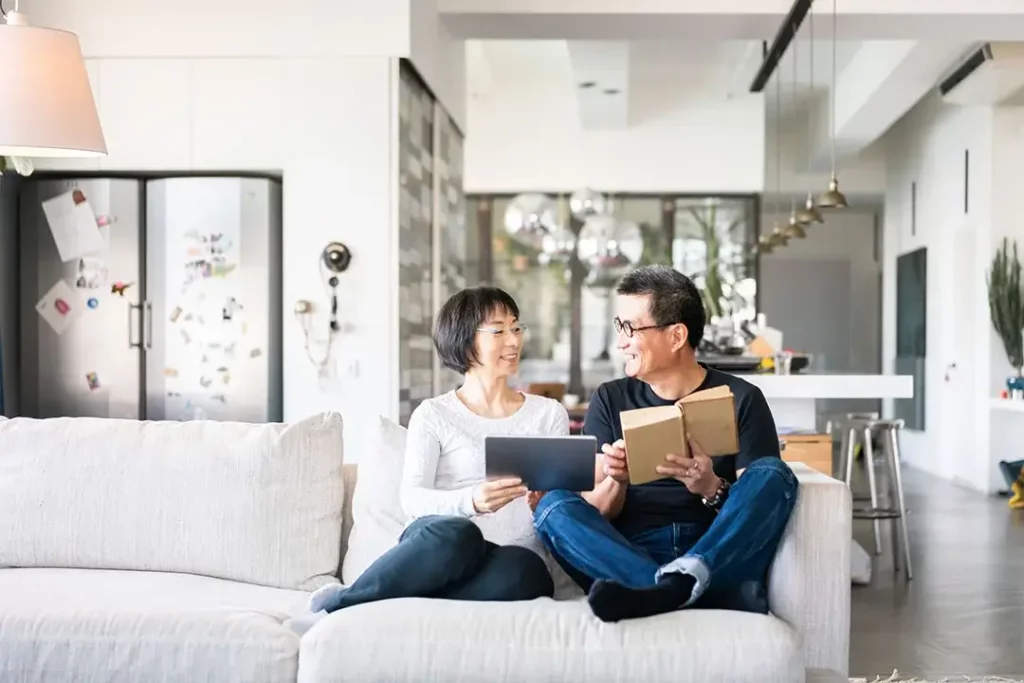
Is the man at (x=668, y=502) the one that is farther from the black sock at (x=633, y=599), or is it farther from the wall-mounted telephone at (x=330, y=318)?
the wall-mounted telephone at (x=330, y=318)

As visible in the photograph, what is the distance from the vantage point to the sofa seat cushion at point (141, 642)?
2398 millimetres

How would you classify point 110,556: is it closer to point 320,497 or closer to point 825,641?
point 320,497

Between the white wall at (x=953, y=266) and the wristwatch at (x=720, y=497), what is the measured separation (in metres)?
6.74

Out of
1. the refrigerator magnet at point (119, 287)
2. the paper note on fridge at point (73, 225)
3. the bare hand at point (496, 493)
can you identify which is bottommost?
the bare hand at point (496, 493)

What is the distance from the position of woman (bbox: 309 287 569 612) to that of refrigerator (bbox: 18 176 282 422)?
2784mm

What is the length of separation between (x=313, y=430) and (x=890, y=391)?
327cm

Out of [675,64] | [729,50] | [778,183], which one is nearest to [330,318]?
[729,50]

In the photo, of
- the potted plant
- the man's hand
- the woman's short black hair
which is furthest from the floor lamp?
the potted plant

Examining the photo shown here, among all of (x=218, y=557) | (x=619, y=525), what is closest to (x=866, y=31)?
(x=619, y=525)

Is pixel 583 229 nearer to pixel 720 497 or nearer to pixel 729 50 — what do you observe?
pixel 729 50

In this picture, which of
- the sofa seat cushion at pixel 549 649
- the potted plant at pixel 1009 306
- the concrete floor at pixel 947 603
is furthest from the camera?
the potted plant at pixel 1009 306

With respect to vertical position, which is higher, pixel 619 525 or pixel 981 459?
pixel 619 525

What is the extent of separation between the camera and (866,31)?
21.0ft

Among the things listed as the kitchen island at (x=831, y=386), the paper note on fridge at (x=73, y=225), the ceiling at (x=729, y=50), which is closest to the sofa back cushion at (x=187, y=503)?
the paper note on fridge at (x=73, y=225)
